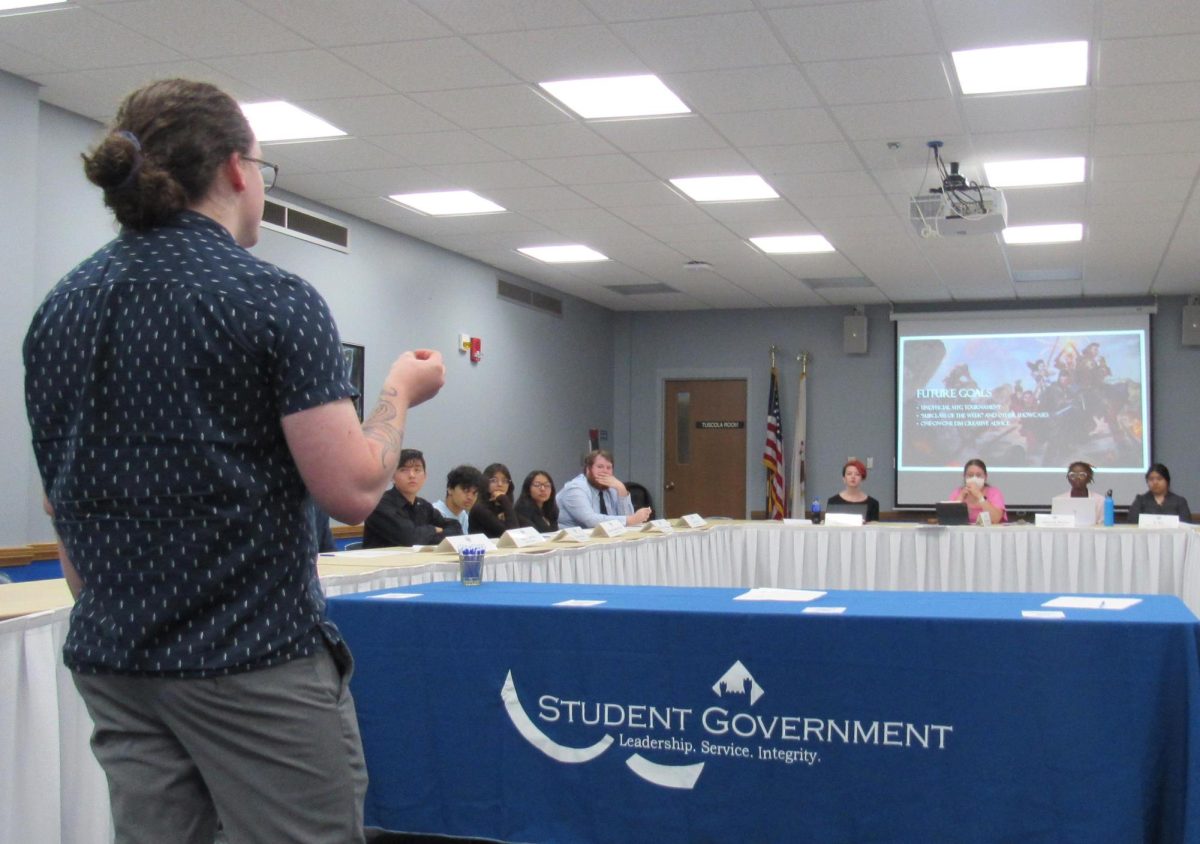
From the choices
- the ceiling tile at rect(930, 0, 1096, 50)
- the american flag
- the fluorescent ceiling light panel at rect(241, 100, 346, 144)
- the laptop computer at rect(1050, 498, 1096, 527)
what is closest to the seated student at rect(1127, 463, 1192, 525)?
the laptop computer at rect(1050, 498, 1096, 527)

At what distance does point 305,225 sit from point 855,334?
5.98 m

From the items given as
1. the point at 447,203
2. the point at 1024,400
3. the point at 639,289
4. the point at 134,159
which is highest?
the point at 447,203

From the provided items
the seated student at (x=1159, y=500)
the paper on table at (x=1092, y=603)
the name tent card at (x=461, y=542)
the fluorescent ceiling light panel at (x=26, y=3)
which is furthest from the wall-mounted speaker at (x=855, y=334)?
the paper on table at (x=1092, y=603)

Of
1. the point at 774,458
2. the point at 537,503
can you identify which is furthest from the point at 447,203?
the point at 774,458

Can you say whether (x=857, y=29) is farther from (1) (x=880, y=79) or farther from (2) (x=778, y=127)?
(2) (x=778, y=127)

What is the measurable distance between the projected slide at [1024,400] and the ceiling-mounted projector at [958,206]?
486 cm

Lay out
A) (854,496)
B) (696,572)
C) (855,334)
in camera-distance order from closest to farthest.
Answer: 1. (696,572)
2. (854,496)
3. (855,334)

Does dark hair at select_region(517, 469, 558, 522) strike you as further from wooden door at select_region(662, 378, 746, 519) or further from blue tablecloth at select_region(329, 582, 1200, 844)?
wooden door at select_region(662, 378, 746, 519)

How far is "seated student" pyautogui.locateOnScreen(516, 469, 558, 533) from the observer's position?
266 inches

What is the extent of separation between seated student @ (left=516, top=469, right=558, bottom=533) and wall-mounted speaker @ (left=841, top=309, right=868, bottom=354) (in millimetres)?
5182

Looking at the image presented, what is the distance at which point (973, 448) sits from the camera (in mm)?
11016

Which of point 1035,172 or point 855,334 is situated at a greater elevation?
point 1035,172

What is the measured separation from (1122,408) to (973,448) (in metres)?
1.31

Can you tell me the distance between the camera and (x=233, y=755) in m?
1.09
